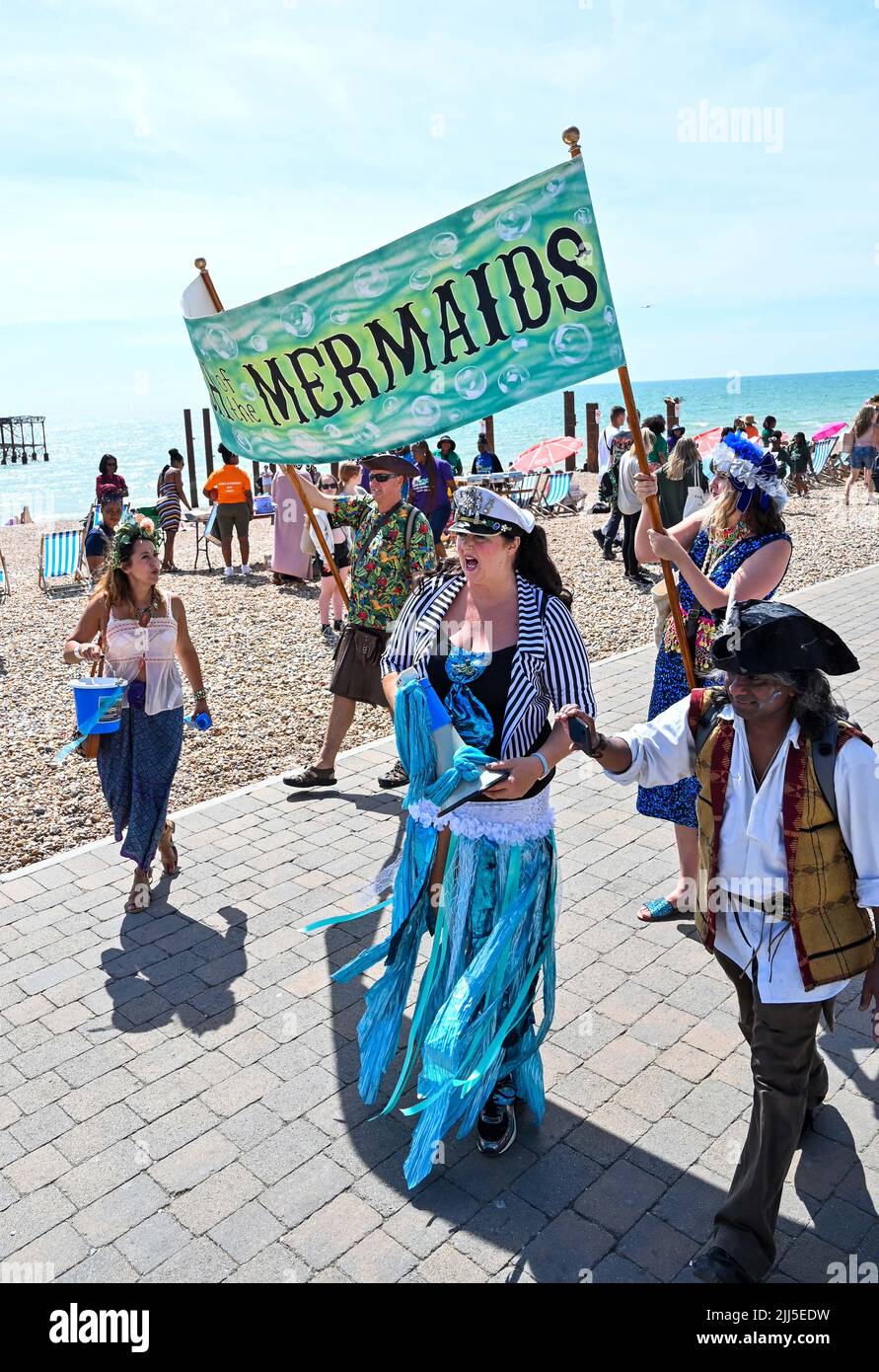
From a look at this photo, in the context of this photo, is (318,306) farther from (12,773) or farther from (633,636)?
(633,636)

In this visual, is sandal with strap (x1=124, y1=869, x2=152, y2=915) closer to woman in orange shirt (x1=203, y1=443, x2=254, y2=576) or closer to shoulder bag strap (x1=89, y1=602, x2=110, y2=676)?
shoulder bag strap (x1=89, y1=602, x2=110, y2=676)

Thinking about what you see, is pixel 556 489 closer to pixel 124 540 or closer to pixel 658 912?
pixel 124 540

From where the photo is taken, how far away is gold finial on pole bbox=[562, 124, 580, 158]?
3.68 m

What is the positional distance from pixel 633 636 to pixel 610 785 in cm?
406

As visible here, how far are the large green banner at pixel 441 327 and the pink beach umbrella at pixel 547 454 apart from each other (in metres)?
18.7

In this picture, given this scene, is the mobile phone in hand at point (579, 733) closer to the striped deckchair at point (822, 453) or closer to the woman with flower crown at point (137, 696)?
the woman with flower crown at point (137, 696)

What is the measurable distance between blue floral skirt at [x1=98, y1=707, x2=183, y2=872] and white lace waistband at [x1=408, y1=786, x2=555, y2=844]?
2053 millimetres

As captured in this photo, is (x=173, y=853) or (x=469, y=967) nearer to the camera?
(x=469, y=967)

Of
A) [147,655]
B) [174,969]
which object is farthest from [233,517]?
[174,969]

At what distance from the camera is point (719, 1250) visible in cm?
279

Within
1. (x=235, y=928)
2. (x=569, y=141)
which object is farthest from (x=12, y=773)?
(x=569, y=141)

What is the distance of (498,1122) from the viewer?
339cm

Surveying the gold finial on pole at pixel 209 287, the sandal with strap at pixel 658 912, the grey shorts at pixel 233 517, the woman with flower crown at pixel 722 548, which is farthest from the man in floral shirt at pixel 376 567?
the grey shorts at pixel 233 517

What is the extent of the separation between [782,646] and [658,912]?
2.48 meters
